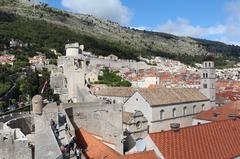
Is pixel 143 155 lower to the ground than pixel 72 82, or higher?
lower

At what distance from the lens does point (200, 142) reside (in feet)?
71.9

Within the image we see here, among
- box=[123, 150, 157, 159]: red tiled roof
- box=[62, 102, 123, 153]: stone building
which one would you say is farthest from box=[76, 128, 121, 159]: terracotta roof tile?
box=[62, 102, 123, 153]: stone building

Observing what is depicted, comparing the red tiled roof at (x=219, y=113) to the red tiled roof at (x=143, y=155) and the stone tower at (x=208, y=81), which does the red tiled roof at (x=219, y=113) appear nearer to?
the stone tower at (x=208, y=81)

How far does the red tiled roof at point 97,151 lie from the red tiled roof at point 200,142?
1.00 metres

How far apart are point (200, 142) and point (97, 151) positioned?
6218mm

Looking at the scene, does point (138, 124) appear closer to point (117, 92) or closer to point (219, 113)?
point (219, 113)

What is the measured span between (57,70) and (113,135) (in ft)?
116

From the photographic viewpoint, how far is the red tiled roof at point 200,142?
20.6 m

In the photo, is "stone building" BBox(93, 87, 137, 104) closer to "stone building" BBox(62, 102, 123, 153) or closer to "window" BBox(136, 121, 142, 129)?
"window" BBox(136, 121, 142, 129)

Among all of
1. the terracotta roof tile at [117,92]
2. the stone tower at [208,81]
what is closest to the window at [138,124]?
the terracotta roof tile at [117,92]

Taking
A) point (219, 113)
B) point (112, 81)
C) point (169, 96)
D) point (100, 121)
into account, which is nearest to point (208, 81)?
point (219, 113)

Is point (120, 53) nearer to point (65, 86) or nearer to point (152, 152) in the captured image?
point (65, 86)

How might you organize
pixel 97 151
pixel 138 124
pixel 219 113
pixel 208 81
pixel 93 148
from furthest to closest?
pixel 208 81
pixel 219 113
pixel 138 124
pixel 93 148
pixel 97 151

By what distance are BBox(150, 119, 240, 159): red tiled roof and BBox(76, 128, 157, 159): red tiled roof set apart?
100 centimetres
